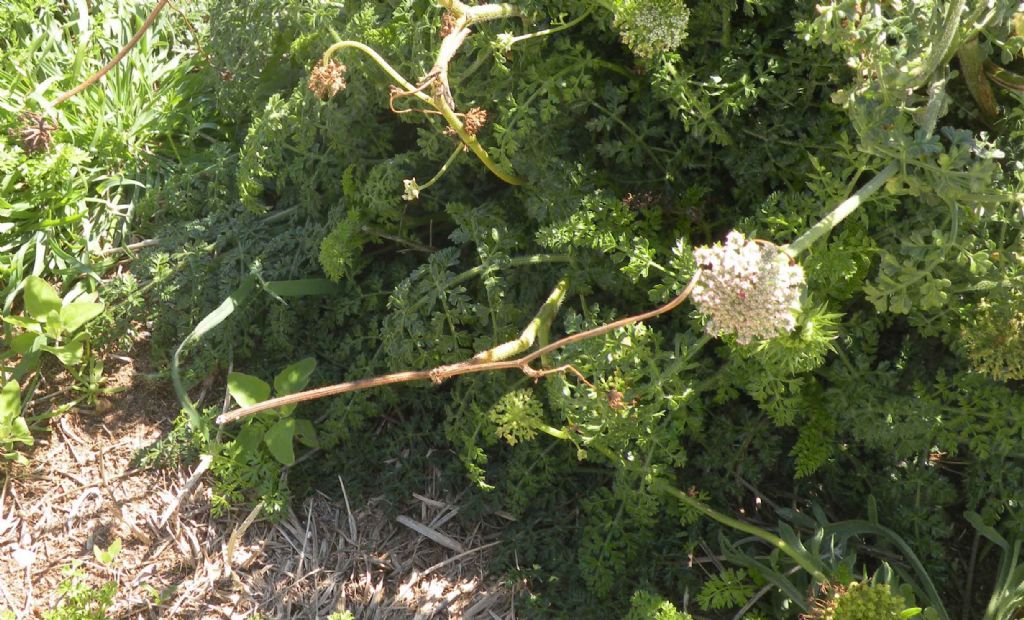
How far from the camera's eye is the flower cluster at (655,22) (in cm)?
227

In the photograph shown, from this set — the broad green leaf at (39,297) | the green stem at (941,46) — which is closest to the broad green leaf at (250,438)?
the broad green leaf at (39,297)

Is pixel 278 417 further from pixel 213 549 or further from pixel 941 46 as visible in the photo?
pixel 941 46

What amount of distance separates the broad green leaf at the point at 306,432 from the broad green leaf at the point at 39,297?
95cm

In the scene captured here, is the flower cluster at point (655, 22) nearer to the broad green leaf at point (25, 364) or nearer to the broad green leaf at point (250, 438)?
the broad green leaf at point (250, 438)

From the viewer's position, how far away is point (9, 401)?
312 centimetres

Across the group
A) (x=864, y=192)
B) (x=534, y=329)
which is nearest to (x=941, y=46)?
(x=864, y=192)

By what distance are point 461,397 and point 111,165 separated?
69.9 inches

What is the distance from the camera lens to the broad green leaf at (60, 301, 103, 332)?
318 cm

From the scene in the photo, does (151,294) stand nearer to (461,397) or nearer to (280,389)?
(280,389)

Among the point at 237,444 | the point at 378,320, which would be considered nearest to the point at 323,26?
the point at 378,320

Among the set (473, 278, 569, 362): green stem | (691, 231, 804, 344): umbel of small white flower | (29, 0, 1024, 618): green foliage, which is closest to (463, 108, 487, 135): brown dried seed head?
(29, 0, 1024, 618): green foliage

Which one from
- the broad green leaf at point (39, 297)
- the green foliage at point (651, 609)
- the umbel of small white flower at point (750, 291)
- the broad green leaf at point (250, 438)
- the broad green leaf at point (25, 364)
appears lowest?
the green foliage at point (651, 609)

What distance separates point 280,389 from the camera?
9.50 ft

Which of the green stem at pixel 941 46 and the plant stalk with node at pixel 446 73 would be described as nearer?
the green stem at pixel 941 46
